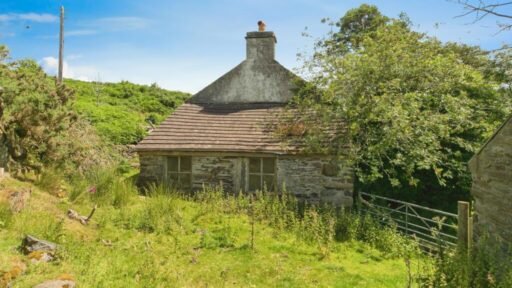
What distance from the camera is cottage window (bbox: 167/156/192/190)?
13.7 meters

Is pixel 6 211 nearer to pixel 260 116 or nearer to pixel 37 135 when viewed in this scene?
pixel 37 135

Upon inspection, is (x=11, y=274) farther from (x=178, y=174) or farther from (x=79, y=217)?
(x=178, y=174)

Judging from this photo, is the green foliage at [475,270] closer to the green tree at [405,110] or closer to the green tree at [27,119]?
the green tree at [405,110]

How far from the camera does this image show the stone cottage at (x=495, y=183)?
5.77 metres

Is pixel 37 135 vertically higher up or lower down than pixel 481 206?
higher up

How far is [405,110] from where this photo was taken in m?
11.4

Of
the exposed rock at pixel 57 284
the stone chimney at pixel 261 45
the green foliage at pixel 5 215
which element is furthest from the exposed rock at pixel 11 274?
the stone chimney at pixel 261 45

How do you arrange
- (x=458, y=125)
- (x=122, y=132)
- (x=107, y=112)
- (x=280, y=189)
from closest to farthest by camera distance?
(x=458, y=125), (x=280, y=189), (x=122, y=132), (x=107, y=112)

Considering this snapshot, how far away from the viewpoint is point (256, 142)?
43.8 feet

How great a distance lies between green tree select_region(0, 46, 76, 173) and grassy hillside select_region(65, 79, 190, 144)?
3113 millimetres

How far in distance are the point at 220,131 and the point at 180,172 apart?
85.5 inches

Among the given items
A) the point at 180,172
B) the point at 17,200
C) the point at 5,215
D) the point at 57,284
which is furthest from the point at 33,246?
the point at 180,172

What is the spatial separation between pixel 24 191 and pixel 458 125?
12508mm

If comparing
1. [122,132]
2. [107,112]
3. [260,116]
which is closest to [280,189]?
[260,116]
